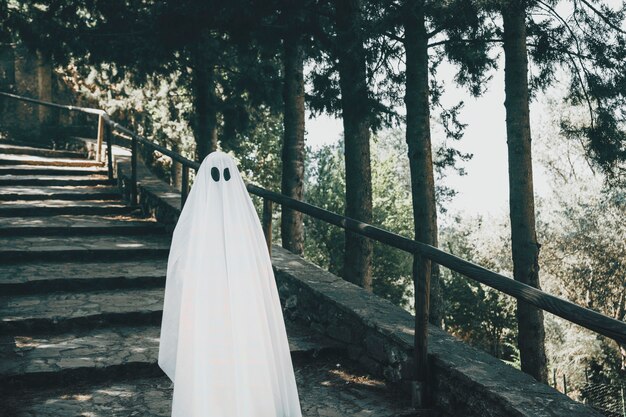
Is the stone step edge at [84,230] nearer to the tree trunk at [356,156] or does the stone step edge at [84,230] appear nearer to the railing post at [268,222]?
the railing post at [268,222]

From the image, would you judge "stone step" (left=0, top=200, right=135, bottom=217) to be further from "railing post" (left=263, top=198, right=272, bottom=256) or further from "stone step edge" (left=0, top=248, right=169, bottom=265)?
"railing post" (left=263, top=198, right=272, bottom=256)

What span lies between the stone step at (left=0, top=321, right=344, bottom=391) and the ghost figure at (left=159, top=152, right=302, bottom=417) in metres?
0.95

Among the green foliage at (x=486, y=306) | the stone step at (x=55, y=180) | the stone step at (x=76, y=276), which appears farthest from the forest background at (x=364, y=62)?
the green foliage at (x=486, y=306)

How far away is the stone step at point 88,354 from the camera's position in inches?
151

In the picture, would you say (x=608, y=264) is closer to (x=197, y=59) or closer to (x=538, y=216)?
(x=538, y=216)

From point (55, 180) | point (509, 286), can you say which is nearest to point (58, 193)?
point (55, 180)

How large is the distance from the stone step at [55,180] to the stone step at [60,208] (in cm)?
104

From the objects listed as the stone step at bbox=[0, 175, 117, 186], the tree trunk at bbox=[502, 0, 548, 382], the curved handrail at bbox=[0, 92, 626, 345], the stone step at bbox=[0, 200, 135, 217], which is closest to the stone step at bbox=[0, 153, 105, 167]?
the stone step at bbox=[0, 175, 117, 186]

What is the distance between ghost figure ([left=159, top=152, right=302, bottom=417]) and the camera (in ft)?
9.72

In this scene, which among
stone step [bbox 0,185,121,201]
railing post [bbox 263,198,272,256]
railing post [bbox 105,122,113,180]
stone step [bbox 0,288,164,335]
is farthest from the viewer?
railing post [bbox 105,122,113,180]

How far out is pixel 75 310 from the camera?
16.2 feet

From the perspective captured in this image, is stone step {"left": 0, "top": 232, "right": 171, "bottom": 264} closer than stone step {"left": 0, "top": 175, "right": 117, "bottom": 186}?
Yes

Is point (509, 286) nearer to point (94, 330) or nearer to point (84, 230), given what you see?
point (94, 330)

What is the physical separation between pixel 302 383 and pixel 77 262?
3.54 meters
